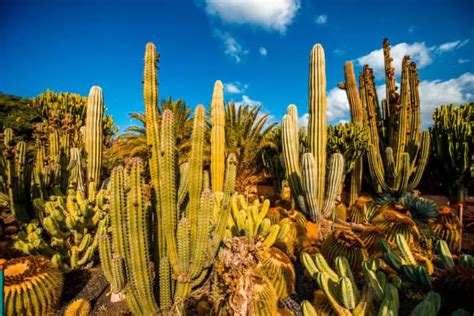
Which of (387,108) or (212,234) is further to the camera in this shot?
(387,108)

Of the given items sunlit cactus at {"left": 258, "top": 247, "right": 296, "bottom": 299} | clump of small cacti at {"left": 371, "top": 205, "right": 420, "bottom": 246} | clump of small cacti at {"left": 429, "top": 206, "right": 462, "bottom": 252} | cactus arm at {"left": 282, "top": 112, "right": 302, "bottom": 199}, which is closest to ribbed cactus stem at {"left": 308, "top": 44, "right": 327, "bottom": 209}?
cactus arm at {"left": 282, "top": 112, "right": 302, "bottom": 199}

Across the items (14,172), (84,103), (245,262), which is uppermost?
(84,103)

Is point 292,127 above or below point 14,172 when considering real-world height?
above

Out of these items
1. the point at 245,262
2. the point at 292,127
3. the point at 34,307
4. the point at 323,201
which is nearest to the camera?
the point at 245,262

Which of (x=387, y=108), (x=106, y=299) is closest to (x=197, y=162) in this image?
(x=106, y=299)

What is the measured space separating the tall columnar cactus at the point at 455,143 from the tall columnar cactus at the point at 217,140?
22.5ft

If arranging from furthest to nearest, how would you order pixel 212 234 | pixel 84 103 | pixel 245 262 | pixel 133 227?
pixel 84 103, pixel 212 234, pixel 133 227, pixel 245 262

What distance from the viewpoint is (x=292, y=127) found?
7.04 m

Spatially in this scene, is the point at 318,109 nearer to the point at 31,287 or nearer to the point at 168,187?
the point at 168,187

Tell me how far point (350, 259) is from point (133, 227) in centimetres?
271

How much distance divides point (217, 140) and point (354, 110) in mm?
5745

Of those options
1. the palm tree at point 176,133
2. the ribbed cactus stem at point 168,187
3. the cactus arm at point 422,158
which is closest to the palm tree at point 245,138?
the palm tree at point 176,133

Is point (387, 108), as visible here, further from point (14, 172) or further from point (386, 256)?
point (14, 172)

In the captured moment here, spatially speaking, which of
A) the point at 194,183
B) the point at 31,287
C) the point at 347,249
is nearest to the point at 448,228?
the point at 347,249
